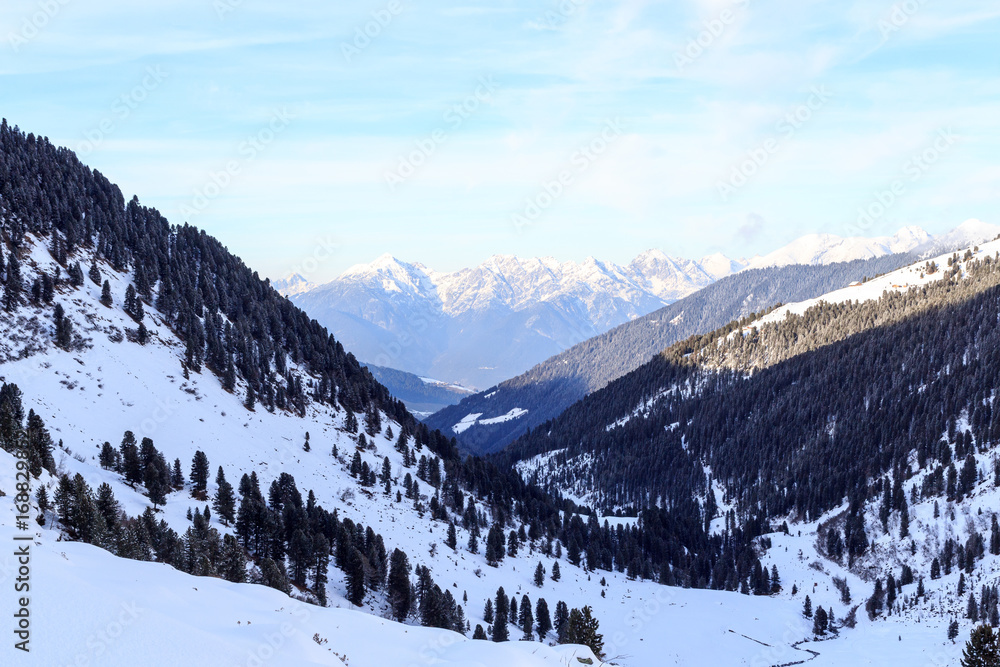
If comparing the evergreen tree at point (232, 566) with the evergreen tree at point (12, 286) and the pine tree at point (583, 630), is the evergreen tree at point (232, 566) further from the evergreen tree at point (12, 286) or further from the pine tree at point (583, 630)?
the evergreen tree at point (12, 286)

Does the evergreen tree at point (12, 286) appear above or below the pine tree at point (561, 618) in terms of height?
above

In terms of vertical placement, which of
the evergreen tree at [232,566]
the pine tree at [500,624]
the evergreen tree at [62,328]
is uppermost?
the evergreen tree at [62,328]

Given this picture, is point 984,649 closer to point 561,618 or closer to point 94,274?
point 561,618

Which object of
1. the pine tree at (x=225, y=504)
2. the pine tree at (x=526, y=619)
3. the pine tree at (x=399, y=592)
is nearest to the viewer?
the pine tree at (x=399, y=592)

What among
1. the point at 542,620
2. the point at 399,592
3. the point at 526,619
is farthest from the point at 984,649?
the point at 399,592

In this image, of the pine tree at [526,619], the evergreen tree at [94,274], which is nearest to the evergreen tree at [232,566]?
the pine tree at [526,619]

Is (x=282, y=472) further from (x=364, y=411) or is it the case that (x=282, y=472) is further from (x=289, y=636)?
(x=289, y=636)

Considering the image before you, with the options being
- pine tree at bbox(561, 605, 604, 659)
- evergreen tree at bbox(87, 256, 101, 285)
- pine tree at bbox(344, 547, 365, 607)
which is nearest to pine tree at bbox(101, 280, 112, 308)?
evergreen tree at bbox(87, 256, 101, 285)

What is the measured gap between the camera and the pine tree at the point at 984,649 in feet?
186

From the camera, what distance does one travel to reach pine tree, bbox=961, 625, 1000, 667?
56.8m

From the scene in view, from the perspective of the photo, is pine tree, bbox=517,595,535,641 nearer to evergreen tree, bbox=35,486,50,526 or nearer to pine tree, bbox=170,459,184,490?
pine tree, bbox=170,459,184,490

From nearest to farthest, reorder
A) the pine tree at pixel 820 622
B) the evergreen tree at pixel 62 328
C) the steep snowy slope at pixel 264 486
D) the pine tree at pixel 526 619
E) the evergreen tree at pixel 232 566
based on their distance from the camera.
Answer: the steep snowy slope at pixel 264 486, the evergreen tree at pixel 232 566, the pine tree at pixel 526 619, the evergreen tree at pixel 62 328, the pine tree at pixel 820 622

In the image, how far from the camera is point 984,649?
5750 centimetres

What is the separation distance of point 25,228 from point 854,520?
183752 mm
